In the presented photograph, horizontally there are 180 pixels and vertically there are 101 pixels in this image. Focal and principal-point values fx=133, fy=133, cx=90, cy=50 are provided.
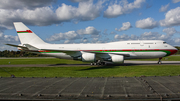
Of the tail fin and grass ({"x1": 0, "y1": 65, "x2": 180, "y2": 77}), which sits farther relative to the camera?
the tail fin

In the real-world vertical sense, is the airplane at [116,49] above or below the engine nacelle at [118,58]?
above

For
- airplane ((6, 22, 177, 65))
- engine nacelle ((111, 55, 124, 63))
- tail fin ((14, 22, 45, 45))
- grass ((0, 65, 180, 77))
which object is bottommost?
grass ((0, 65, 180, 77))

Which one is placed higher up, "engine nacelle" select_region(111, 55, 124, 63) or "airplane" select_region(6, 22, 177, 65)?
"airplane" select_region(6, 22, 177, 65)

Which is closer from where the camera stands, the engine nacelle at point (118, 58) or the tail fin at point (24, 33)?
the engine nacelle at point (118, 58)

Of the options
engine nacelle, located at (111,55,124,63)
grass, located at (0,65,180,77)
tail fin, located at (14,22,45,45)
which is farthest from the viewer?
tail fin, located at (14,22,45,45)

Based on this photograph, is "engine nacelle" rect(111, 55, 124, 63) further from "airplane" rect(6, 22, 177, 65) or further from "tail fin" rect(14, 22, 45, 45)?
"tail fin" rect(14, 22, 45, 45)

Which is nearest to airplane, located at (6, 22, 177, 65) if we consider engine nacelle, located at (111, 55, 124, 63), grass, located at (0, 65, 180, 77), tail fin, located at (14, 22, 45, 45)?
tail fin, located at (14, 22, 45, 45)

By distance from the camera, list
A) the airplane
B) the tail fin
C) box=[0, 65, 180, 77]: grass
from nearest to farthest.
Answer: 1. box=[0, 65, 180, 77]: grass
2. the airplane
3. the tail fin

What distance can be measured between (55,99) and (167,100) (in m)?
4.79

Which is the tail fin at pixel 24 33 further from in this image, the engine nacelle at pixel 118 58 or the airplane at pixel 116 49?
the engine nacelle at pixel 118 58

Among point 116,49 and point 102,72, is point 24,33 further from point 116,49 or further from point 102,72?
point 102,72

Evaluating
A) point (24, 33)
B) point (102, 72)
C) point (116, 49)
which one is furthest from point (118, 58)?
point (24, 33)

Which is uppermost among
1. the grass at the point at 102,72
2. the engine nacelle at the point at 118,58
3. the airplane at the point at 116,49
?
the airplane at the point at 116,49

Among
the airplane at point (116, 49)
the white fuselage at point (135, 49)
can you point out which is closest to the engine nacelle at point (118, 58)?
the airplane at point (116, 49)
